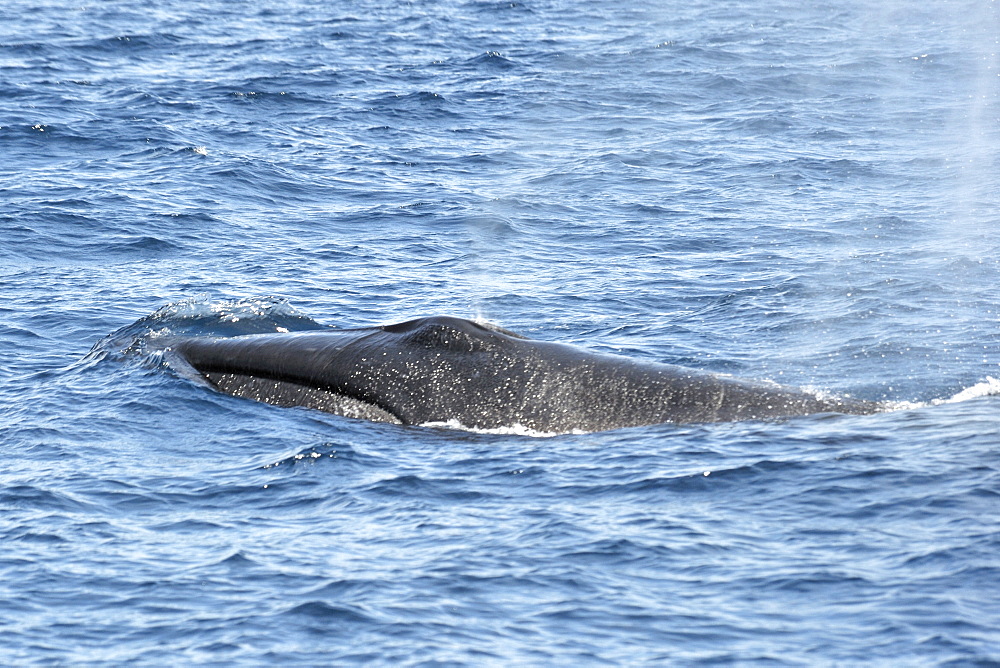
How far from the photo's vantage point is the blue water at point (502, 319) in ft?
33.0

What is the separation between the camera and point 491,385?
45.3 ft

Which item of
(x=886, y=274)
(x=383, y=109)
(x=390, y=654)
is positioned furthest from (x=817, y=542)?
(x=383, y=109)

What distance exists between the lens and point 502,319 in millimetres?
19094

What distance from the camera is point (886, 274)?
2109 centimetres

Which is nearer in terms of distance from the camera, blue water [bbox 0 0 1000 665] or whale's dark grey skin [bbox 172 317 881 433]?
blue water [bbox 0 0 1000 665]

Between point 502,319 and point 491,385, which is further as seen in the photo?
point 502,319

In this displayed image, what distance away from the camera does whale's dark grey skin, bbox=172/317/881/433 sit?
532 inches

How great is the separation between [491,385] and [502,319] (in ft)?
17.5

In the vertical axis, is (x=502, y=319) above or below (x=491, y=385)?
below

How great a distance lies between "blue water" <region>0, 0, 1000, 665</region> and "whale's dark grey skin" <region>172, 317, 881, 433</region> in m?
0.30

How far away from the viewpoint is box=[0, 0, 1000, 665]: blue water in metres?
10.1

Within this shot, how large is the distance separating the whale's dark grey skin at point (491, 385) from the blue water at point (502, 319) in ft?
0.98

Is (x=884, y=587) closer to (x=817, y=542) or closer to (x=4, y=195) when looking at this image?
(x=817, y=542)

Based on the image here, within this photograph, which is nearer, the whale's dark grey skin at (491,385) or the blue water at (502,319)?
the blue water at (502,319)
